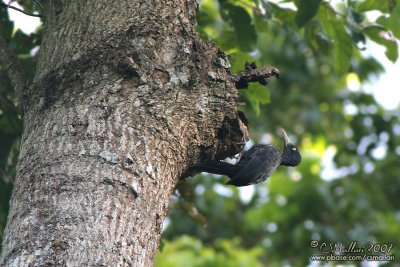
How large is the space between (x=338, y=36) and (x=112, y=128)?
5.72 feet

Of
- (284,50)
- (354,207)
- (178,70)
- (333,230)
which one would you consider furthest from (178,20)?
(284,50)

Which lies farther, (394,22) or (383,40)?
(383,40)

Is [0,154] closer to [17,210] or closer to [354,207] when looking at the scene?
[17,210]

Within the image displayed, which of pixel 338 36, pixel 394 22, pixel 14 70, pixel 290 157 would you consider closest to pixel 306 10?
pixel 338 36

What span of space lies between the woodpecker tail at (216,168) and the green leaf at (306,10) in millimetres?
674

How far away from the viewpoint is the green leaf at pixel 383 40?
135 inches

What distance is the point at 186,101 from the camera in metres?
2.13

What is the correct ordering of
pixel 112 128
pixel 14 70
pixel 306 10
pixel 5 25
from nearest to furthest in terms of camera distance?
pixel 112 128, pixel 14 70, pixel 306 10, pixel 5 25

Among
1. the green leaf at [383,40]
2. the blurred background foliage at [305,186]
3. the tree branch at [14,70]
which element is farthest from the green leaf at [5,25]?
the blurred background foliage at [305,186]

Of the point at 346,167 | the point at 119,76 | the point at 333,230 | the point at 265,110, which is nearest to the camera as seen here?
the point at 119,76

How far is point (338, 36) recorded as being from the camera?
11.1ft

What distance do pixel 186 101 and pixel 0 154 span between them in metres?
1.37

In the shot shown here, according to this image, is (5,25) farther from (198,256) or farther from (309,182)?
(309,182)

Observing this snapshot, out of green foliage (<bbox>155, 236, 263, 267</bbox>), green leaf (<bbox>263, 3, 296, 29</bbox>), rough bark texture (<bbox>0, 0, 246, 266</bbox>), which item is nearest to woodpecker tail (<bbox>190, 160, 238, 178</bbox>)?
rough bark texture (<bbox>0, 0, 246, 266</bbox>)
